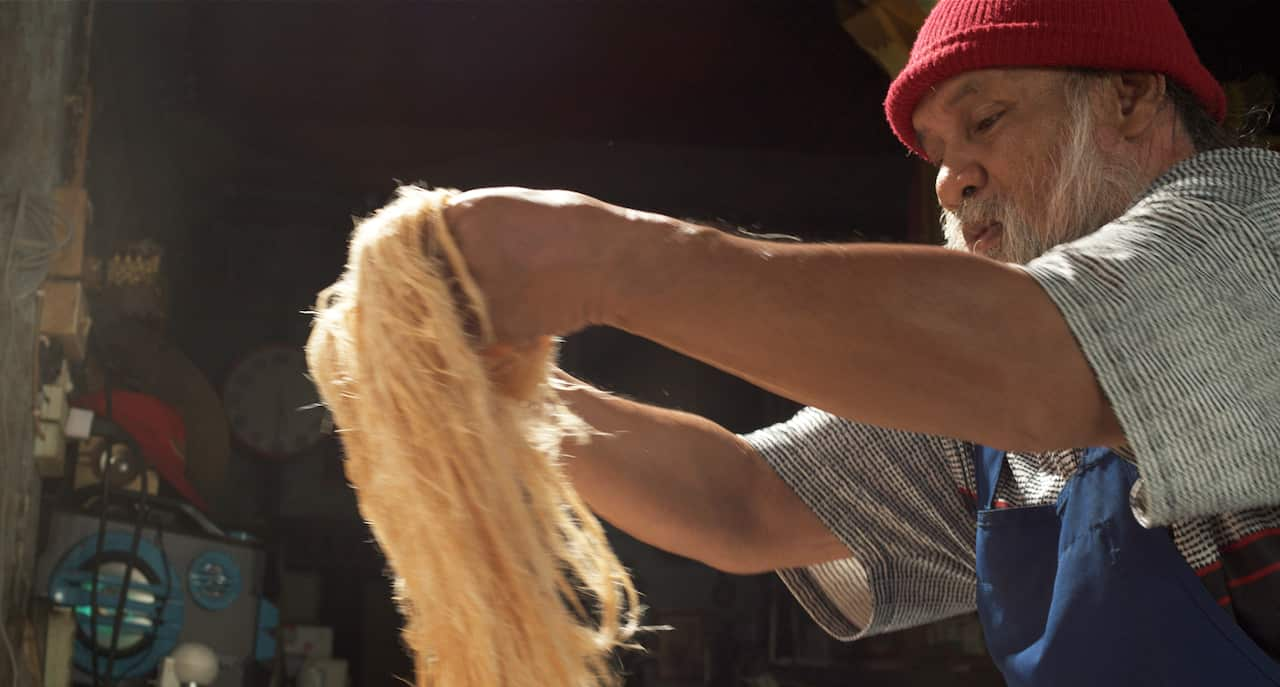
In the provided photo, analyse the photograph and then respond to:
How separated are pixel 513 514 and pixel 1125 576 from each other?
581 mm

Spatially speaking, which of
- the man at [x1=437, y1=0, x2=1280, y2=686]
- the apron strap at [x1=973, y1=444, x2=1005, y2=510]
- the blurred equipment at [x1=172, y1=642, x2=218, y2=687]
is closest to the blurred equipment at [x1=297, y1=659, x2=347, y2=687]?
the blurred equipment at [x1=172, y1=642, x2=218, y2=687]

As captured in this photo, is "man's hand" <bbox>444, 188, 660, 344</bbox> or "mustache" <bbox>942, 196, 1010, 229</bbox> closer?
"man's hand" <bbox>444, 188, 660, 344</bbox>

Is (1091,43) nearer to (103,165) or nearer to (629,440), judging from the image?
(629,440)

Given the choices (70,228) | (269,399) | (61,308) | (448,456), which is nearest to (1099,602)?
(448,456)

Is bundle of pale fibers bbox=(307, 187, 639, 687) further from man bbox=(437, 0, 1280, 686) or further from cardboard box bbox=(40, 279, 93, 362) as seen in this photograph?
cardboard box bbox=(40, 279, 93, 362)

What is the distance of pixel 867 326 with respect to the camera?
2.29 feet

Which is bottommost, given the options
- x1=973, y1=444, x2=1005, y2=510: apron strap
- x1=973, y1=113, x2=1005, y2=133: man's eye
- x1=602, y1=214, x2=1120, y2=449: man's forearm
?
x1=973, y1=444, x2=1005, y2=510: apron strap

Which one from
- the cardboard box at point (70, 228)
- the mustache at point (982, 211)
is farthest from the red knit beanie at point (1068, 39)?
the cardboard box at point (70, 228)

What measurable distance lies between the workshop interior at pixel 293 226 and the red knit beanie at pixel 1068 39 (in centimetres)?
117

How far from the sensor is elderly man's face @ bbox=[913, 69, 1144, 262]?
3.74ft

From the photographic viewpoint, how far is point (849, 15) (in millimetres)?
3496

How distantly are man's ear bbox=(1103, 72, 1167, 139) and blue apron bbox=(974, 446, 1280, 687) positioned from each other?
33 centimetres

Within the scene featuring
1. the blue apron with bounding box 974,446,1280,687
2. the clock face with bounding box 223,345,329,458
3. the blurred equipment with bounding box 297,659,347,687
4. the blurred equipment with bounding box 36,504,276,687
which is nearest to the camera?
the blue apron with bounding box 974,446,1280,687

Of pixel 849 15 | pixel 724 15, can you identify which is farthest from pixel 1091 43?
pixel 724 15
